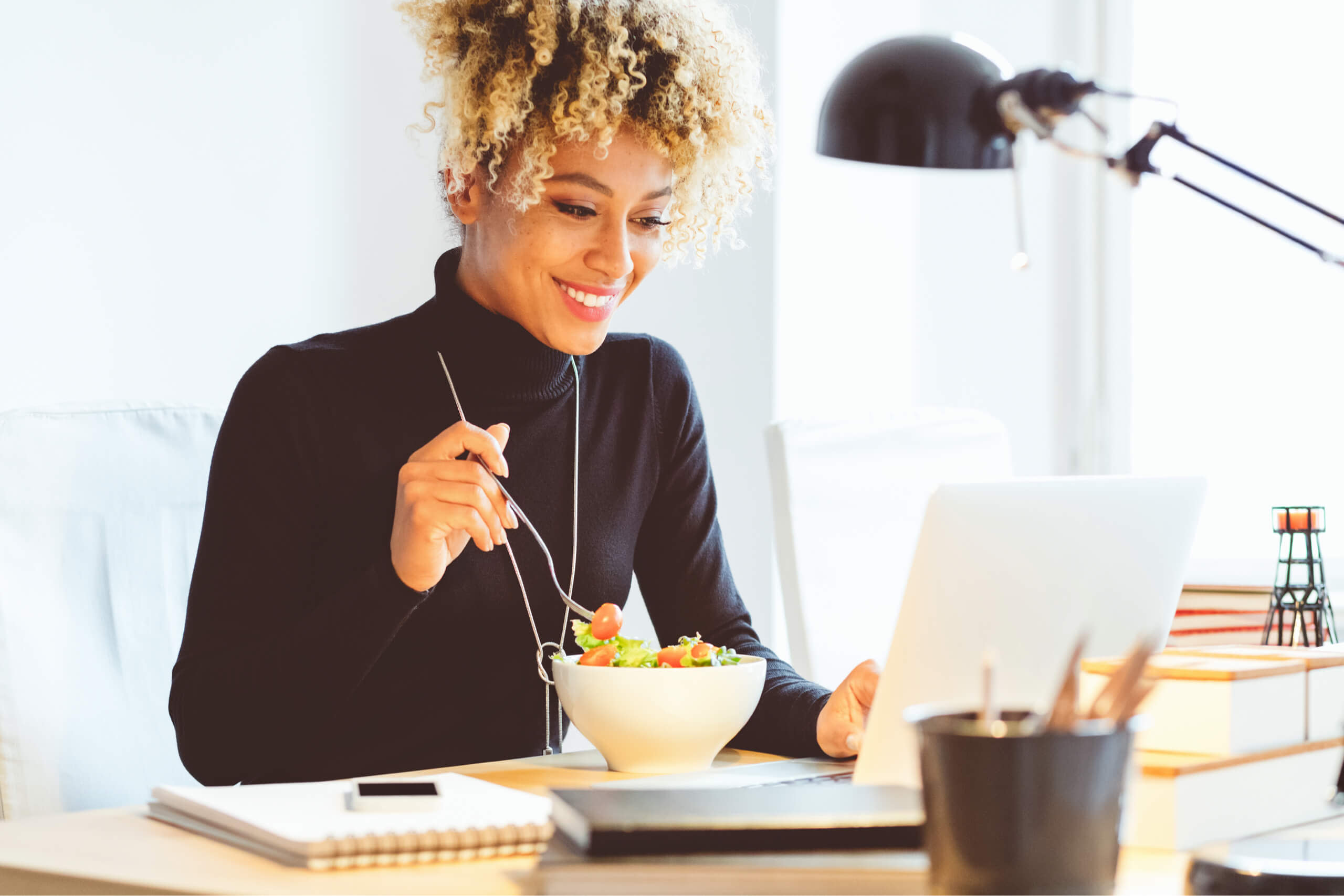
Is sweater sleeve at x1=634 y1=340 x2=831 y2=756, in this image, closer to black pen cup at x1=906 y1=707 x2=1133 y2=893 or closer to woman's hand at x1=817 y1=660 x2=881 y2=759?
woman's hand at x1=817 y1=660 x2=881 y2=759

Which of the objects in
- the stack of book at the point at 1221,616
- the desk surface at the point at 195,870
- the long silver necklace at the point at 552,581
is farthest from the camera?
the stack of book at the point at 1221,616

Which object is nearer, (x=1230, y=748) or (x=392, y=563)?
(x=1230, y=748)

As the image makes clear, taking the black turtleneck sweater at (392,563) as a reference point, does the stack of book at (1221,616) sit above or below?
below

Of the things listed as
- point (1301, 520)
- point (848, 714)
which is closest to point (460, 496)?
point (848, 714)

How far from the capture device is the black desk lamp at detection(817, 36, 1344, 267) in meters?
0.83

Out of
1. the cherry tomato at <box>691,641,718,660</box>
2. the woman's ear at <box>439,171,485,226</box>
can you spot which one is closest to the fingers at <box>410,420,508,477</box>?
the cherry tomato at <box>691,641,718,660</box>

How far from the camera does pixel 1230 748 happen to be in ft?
2.56

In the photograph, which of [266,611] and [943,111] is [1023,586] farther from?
[266,611]

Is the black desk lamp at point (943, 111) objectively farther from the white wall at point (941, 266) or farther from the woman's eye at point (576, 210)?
the white wall at point (941, 266)

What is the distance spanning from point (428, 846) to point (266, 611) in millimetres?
548

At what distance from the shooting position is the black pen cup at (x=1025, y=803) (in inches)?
21.4

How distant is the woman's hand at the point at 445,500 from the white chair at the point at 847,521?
610 millimetres

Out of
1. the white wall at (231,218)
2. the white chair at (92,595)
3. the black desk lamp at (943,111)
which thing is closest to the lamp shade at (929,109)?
the black desk lamp at (943,111)

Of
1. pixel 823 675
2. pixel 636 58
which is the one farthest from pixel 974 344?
pixel 636 58
